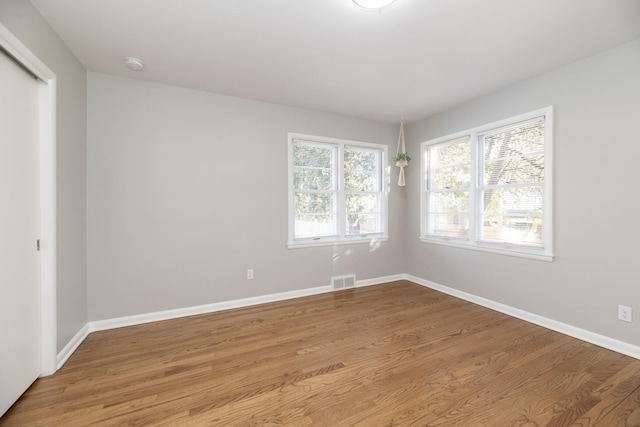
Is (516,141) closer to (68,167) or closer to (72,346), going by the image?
(68,167)

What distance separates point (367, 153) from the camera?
4375 mm

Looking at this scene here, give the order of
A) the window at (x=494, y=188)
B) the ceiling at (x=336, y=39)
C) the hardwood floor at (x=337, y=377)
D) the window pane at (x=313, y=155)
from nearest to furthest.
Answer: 1. the hardwood floor at (x=337, y=377)
2. the ceiling at (x=336, y=39)
3. the window at (x=494, y=188)
4. the window pane at (x=313, y=155)

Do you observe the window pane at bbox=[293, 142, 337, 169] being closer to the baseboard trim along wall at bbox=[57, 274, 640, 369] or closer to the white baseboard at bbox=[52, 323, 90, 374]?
the baseboard trim along wall at bbox=[57, 274, 640, 369]

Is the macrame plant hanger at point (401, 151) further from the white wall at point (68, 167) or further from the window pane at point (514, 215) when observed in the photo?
the white wall at point (68, 167)

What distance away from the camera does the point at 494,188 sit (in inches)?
131

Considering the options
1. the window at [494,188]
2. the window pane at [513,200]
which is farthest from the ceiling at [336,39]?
the window pane at [513,200]

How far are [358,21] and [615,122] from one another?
2426 millimetres

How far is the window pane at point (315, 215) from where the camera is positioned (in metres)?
3.82

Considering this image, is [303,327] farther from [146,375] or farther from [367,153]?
[367,153]

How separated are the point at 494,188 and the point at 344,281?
7.78 feet

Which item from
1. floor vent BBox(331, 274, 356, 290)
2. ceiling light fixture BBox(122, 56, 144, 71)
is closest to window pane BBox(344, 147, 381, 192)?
floor vent BBox(331, 274, 356, 290)

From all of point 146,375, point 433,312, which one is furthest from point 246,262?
point 433,312

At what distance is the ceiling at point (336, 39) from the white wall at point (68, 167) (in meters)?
0.15

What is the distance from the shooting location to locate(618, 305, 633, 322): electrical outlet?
2275 mm
